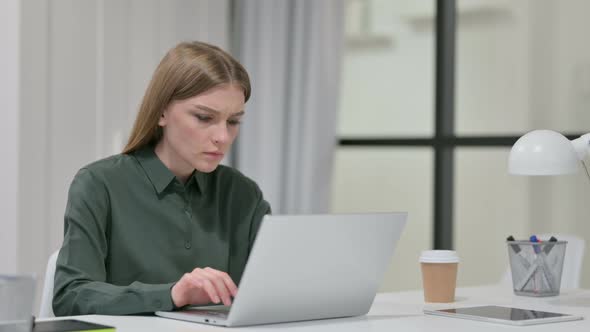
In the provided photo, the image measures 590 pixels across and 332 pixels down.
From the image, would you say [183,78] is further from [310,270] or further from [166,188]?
[310,270]

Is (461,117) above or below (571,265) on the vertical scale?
above

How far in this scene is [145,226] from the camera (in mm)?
2105

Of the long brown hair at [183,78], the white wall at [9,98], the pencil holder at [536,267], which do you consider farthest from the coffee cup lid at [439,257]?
the white wall at [9,98]

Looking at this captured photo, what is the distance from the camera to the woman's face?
6.80 feet

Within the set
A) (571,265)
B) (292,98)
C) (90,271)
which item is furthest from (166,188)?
(292,98)

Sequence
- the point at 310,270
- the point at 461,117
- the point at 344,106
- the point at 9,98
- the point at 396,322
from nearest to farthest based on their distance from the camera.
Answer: the point at 310,270
the point at 396,322
the point at 9,98
the point at 461,117
the point at 344,106

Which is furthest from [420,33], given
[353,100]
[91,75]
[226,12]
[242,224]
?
[242,224]

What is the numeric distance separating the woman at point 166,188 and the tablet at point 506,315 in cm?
52

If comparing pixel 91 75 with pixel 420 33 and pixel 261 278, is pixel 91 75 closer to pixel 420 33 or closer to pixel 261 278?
pixel 420 33

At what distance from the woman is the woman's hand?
250 mm

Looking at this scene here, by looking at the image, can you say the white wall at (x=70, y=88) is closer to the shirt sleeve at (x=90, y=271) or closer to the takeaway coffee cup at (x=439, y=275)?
the shirt sleeve at (x=90, y=271)

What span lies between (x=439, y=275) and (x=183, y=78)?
74cm

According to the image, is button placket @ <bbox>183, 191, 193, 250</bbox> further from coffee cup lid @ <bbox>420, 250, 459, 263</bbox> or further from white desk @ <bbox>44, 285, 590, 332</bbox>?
coffee cup lid @ <bbox>420, 250, 459, 263</bbox>

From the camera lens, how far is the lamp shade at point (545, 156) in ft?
6.57
